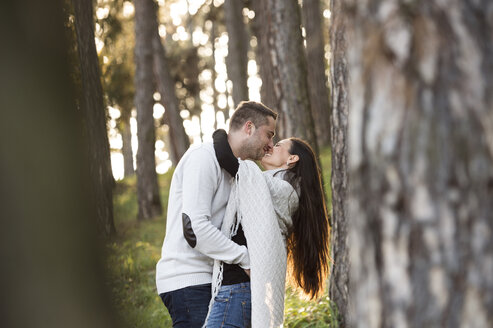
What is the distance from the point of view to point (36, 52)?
103 inches

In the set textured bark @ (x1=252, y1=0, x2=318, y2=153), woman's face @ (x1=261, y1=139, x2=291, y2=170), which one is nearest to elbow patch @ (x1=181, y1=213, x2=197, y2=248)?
woman's face @ (x1=261, y1=139, x2=291, y2=170)

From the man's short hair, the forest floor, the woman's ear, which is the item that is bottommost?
the forest floor

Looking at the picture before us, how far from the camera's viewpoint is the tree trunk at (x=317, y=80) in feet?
55.3

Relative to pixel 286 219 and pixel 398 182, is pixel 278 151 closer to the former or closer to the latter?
pixel 286 219

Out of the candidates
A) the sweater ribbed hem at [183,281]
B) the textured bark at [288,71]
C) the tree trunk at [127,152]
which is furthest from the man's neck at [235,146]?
the tree trunk at [127,152]

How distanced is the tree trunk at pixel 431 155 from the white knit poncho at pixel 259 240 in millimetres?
1891

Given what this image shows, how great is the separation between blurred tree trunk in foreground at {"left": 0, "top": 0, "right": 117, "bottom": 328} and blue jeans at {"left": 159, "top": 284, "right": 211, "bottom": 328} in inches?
40.1

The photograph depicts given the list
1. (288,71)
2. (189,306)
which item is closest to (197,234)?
(189,306)

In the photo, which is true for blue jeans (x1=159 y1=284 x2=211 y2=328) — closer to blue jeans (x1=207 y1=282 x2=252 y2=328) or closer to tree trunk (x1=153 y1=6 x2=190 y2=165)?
blue jeans (x1=207 y1=282 x2=252 y2=328)

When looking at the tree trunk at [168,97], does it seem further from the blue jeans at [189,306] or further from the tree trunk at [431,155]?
the tree trunk at [431,155]

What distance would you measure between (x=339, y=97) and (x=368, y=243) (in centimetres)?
304

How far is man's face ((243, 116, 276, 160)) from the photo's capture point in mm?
4016

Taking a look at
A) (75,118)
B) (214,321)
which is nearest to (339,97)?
(214,321)

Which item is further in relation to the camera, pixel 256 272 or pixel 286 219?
pixel 286 219
